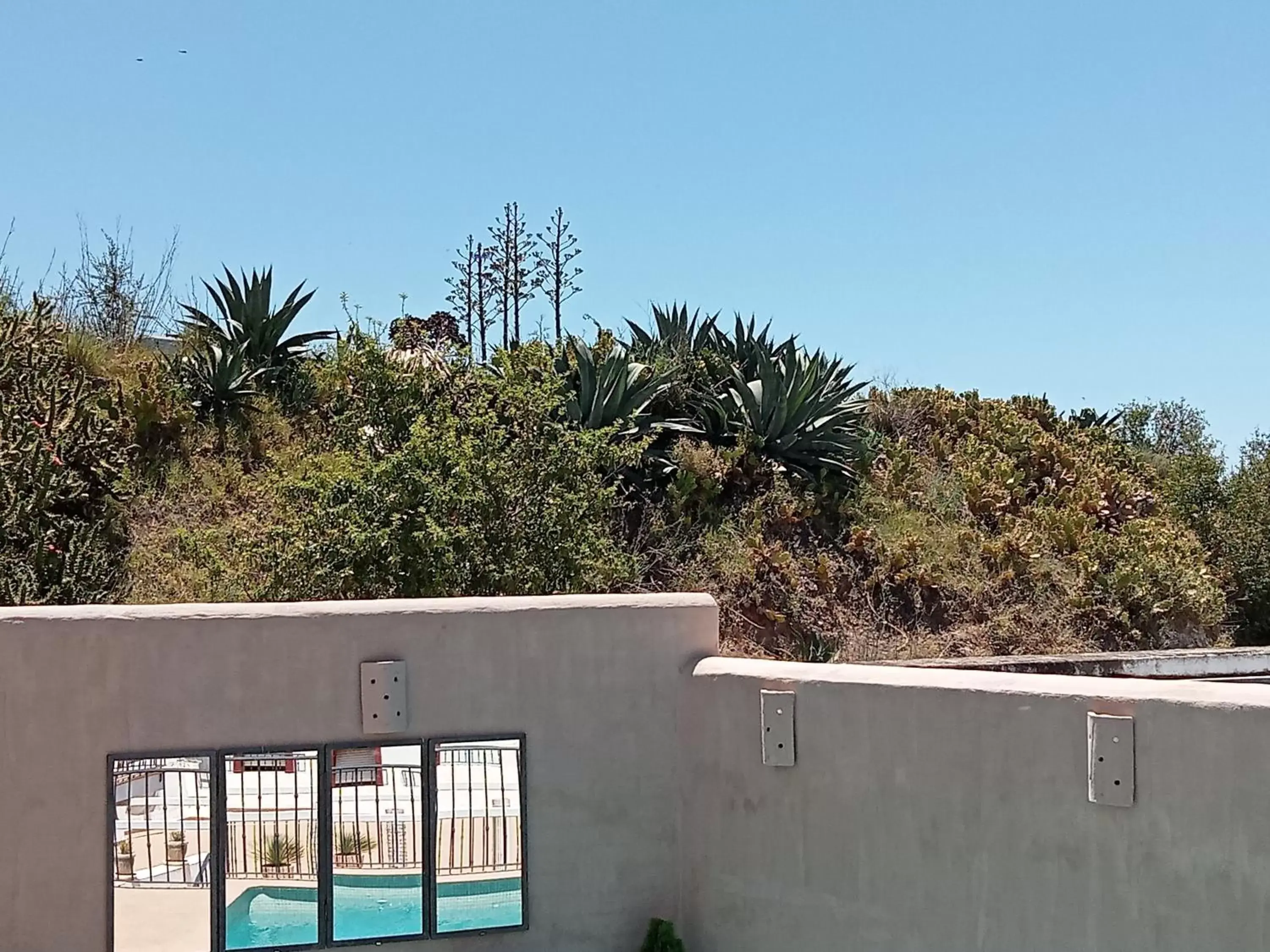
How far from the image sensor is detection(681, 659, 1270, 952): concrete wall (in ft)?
14.3

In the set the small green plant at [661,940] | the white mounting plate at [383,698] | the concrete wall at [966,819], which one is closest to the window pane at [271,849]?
the white mounting plate at [383,698]

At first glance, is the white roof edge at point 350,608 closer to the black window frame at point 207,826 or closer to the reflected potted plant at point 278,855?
the black window frame at point 207,826

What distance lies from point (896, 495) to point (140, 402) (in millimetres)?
8940

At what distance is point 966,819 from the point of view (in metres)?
5.11

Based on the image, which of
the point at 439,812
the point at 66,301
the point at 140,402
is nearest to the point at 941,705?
the point at 439,812

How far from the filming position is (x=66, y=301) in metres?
16.2

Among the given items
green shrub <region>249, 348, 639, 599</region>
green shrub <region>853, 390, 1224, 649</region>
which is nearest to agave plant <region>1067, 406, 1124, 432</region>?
green shrub <region>853, 390, 1224, 649</region>

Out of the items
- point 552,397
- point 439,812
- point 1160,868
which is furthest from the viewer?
point 552,397

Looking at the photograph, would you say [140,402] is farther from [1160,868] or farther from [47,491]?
[1160,868]

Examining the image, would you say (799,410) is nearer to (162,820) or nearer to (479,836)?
(479,836)

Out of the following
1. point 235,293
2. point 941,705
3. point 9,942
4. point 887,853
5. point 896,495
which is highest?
point 235,293

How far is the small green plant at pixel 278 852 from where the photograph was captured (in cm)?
590

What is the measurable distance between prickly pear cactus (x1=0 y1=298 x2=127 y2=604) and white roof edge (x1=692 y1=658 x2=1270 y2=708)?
22.2 ft

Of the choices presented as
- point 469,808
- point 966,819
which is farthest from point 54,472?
point 966,819
